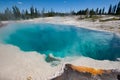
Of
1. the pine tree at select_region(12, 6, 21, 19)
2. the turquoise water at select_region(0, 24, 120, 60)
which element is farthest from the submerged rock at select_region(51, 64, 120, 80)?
the pine tree at select_region(12, 6, 21, 19)

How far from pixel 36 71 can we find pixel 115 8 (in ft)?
299

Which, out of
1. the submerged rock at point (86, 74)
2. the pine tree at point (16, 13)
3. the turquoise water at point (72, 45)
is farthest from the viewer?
the pine tree at point (16, 13)

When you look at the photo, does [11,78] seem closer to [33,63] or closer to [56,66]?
Answer: [33,63]

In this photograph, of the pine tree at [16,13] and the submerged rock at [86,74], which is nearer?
the submerged rock at [86,74]

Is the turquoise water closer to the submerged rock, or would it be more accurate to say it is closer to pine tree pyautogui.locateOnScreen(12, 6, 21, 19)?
the submerged rock

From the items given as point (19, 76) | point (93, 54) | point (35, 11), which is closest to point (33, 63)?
point (19, 76)

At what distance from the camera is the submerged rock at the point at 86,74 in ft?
51.6

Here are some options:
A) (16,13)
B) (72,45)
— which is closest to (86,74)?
(72,45)

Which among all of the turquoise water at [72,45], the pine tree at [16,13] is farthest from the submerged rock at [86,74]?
the pine tree at [16,13]

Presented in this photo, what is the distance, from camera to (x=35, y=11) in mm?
110875

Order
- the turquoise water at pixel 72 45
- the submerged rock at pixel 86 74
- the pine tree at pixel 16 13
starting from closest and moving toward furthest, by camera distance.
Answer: the submerged rock at pixel 86 74 < the turquoise water at pixel 72 45 < the pine tree at pixel 16 13

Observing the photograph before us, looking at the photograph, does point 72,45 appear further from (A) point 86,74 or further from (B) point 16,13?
(B) point 16,13

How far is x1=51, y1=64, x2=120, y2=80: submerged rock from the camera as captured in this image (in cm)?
1573

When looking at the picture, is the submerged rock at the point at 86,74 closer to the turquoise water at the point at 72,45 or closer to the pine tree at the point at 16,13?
the turquoise water at the point at 72,45
